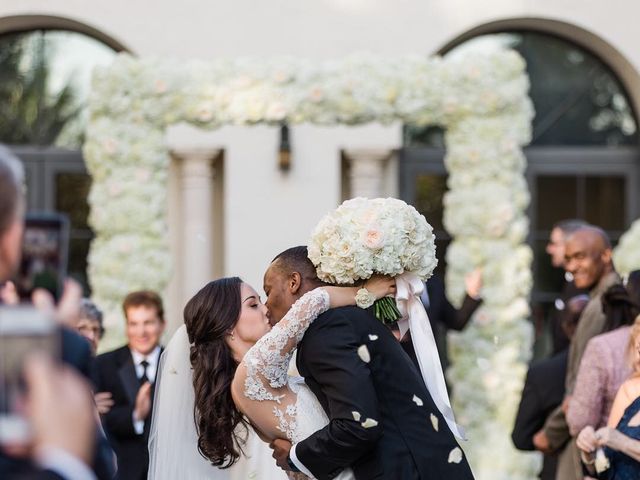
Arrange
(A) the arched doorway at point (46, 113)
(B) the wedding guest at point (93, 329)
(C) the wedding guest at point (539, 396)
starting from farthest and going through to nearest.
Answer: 1. (A) the arched doorway at point (46, 113)
2. (C) the wedding guest at point (539, 396)
3. (B) the wedding guest at point (93, 329)

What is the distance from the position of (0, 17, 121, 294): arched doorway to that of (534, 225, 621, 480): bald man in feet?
18.6

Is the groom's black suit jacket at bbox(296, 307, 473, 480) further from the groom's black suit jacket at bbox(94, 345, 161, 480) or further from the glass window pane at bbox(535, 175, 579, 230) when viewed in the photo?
the glass window pane at bbox(535, 175, 579, 230)

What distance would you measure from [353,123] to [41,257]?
829cm

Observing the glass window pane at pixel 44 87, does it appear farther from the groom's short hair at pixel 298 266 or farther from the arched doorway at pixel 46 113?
the groom's short hair at pixel 298 266

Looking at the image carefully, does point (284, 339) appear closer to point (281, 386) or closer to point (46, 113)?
point (281, 386)

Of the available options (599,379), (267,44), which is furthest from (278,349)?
(267,44)

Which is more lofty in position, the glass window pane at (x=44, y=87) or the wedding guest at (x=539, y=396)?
Answer: the glass window pane at (x=44, y=87)

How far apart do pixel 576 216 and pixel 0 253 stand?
33.3 feet

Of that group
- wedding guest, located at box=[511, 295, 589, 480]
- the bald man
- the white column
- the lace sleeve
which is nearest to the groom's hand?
the lace sleeve

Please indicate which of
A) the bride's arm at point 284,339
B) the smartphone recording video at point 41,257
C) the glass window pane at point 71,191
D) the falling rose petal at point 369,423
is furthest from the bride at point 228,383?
the glass window pane at point 71,191

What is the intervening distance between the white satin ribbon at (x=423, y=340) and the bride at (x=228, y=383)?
0.07m

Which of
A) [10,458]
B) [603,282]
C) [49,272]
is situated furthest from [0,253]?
[603,282]

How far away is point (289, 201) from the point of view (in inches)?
439

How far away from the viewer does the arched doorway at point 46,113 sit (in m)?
11.8
